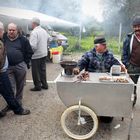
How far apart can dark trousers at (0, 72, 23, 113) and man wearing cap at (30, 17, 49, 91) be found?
1893mm

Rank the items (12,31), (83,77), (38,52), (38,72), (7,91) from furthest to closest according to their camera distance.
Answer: (38,72), (38,52), (12,31), (7,91), (83,77)

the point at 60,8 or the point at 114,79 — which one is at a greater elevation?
the point at 60,8

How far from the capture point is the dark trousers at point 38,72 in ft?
24.1

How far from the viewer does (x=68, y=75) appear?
186 inches

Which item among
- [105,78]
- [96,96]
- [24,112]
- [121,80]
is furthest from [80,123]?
[24,112]

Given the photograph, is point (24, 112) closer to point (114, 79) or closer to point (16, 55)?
point (16, 55)

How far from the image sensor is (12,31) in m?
5.44

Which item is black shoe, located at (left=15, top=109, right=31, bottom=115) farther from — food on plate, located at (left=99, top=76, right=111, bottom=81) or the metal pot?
food on plate, located at (left=99, top=76, right=111, bottom=81)

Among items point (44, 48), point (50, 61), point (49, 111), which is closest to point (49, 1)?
point (50, 61)

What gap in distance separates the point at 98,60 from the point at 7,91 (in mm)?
1627

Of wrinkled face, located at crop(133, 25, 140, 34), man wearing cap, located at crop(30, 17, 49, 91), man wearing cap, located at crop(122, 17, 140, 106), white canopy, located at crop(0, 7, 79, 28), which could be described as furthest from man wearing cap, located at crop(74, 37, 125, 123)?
white canopy, located at crop(0, 7, 79, 28)

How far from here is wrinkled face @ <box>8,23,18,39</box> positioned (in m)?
5.41

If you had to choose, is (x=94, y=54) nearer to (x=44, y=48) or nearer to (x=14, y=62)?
(x=14, y=62)

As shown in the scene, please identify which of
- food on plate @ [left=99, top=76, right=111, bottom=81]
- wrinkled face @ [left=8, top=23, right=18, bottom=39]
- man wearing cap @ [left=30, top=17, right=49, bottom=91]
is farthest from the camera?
man wearing cap @ [left=30, top=17, right=49, bottom=91]
